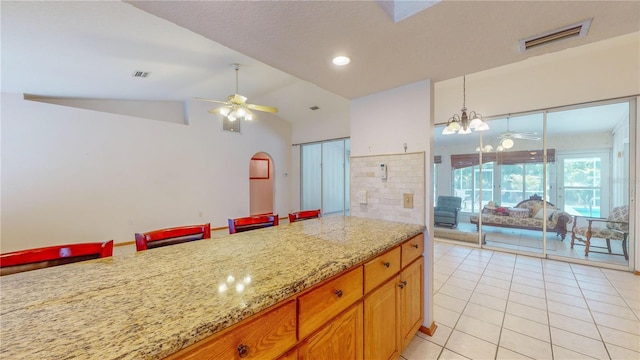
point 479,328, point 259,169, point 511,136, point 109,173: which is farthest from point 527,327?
point 259,169

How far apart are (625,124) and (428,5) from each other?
426cm

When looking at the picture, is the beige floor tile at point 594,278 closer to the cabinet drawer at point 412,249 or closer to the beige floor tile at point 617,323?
the beige floor tile at point 617,323

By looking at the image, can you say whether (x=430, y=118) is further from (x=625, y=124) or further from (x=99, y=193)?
(x=99, y=193)

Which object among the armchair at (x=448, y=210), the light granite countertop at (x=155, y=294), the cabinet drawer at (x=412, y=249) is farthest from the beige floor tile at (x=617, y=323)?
the armchair at (x=448, y=210)

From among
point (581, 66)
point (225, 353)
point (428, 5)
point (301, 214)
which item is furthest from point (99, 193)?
point (581, 66)

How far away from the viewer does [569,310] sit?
2.37 metres

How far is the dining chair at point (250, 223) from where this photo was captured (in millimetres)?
1933

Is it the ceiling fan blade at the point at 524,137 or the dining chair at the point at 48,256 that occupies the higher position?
the ceiling fan blade at the point at 524,137

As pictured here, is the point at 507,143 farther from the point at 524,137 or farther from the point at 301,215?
the point at 301,215

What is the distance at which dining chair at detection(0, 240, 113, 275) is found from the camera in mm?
1115

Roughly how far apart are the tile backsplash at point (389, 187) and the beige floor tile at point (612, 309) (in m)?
2.07

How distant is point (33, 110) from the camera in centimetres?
397

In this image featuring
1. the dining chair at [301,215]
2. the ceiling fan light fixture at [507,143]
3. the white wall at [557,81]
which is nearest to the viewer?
the dining chair at [301,215]

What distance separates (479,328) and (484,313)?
0.29m
